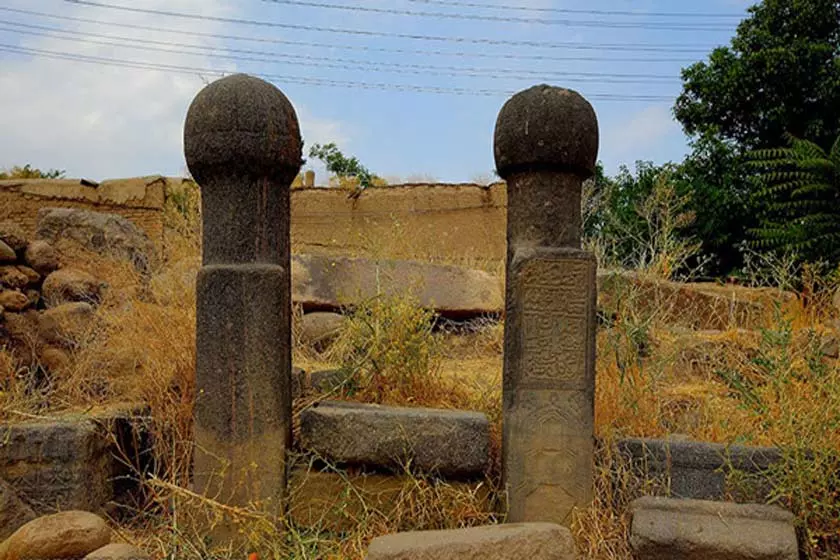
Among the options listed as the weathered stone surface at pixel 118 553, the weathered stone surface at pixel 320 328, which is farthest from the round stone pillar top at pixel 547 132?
the weathered stone surface at pixel 320 328

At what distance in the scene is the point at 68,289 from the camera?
5340mm

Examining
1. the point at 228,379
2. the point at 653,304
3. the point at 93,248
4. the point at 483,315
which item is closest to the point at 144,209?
the point at 93,248

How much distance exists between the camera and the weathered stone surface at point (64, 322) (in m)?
4.86

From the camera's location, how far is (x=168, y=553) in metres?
3.13

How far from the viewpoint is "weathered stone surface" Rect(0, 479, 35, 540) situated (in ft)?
11.1

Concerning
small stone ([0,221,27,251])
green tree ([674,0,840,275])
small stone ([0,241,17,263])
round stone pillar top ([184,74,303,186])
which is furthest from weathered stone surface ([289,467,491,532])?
green tree ([674,0,840,275])

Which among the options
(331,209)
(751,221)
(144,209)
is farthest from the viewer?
(751,221)

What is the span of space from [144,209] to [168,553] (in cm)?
835

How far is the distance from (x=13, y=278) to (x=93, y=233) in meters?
1.72

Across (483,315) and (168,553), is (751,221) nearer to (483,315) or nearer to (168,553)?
(483,315)

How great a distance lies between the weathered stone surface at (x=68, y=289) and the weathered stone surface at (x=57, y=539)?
246cm

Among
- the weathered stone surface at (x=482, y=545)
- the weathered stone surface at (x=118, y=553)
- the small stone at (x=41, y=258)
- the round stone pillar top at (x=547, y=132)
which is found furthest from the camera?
the small stone at (x=41, y=258)

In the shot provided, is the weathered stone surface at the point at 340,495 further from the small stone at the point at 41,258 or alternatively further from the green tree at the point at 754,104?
the green tree at the point at 754,104

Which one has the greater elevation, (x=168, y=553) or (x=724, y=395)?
(x=724, y=395)
